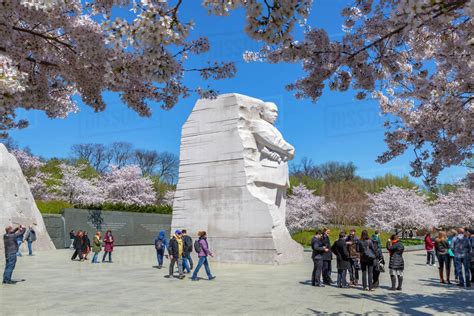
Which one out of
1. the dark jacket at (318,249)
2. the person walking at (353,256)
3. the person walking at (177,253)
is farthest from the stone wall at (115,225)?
the person walking at (353,256)

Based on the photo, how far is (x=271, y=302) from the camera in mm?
8992

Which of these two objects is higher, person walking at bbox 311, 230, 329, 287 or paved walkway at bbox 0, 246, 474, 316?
person walking at bbox 311, 230, 329, 287

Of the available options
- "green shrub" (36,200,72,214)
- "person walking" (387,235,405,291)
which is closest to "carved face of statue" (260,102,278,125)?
"person walking" (387,235,405,291)

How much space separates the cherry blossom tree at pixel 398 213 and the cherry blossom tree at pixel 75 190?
28505 millimetres

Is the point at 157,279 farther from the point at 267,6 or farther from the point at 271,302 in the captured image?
the point at 267,6

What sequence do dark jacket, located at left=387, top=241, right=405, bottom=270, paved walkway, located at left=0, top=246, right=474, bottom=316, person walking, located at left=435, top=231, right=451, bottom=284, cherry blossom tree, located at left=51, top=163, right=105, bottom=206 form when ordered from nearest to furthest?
paved walkway, located at left=0, top=246, right=474, bottom=316 < dark jacket, located at left=387, top=241, right=405, bottom=270 < person walking, located at left=435, top=231, right=451, bottom=284 < cherry blossom tree, located at left=51, top=163, right=105, bottom=206

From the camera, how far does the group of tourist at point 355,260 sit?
1116cm

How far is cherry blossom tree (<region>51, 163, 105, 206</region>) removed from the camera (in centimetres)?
4422

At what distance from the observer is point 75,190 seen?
4572 cm

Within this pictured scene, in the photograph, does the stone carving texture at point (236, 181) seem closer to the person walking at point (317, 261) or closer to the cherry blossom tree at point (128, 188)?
the person walking at point (317, 261)

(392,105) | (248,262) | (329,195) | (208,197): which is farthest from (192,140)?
(329,195)

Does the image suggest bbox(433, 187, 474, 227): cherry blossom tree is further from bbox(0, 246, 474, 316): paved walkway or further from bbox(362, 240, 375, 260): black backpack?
bbox(362, 240, 375, 260): black backpack

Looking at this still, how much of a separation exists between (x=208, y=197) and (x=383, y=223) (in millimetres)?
30123

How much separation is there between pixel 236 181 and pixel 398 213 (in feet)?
106
